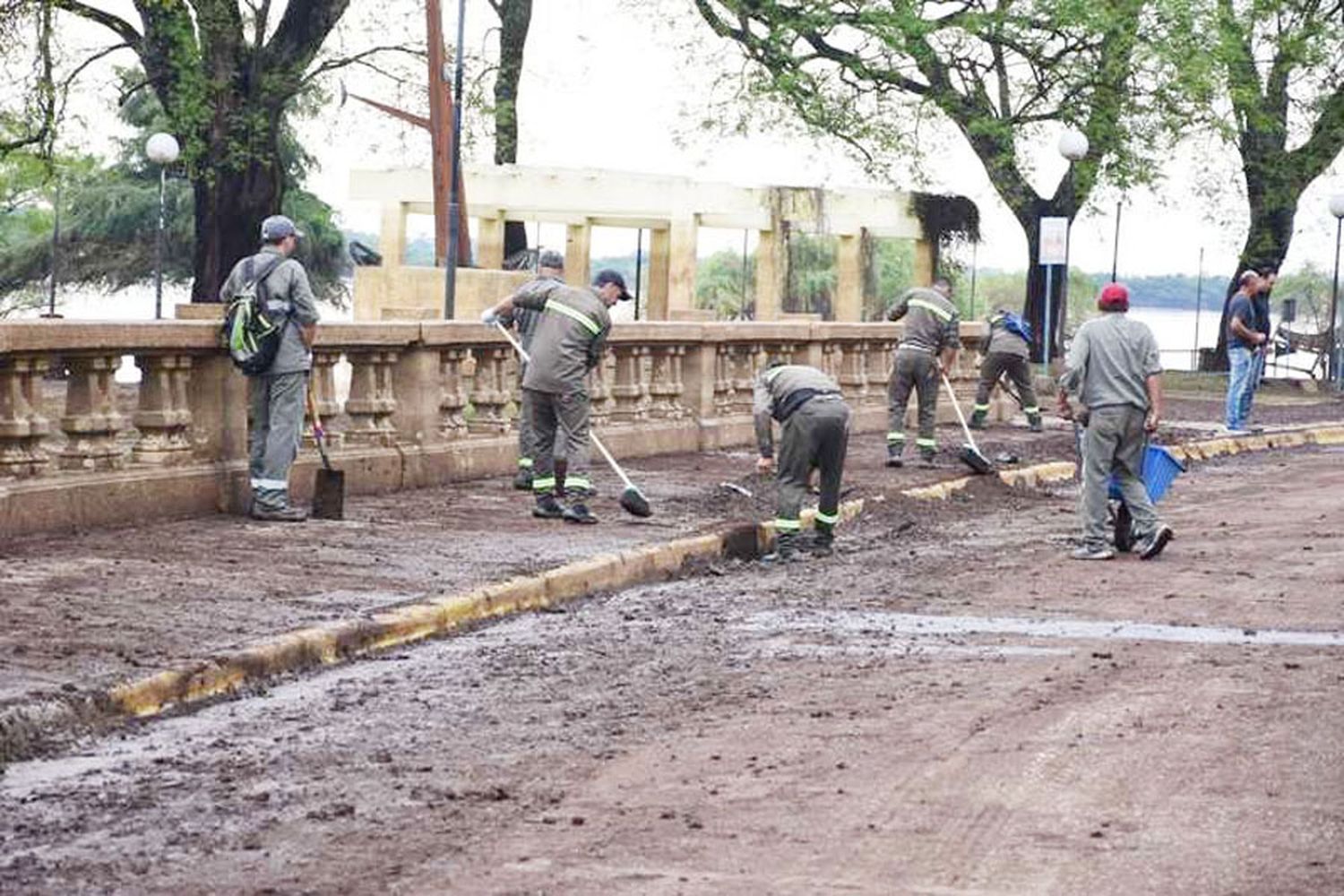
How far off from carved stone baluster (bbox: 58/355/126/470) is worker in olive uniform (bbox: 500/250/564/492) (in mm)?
3037

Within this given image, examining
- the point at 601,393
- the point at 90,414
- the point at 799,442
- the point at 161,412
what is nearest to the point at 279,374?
the point at 161,412

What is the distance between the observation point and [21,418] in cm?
1466

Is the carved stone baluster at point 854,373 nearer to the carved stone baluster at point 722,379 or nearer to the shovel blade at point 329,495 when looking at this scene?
the carved stone baluster at point 722,379

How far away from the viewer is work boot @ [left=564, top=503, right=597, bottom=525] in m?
17.4

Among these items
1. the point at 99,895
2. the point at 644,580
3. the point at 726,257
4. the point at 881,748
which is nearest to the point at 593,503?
the point at 644,580

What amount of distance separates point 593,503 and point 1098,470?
142 inches

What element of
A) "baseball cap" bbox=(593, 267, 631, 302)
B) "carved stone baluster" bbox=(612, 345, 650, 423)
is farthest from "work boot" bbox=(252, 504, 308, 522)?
"carved stone baluster" bbox=(612, 345, 650, 423)

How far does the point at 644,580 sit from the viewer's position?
1574 centimetres

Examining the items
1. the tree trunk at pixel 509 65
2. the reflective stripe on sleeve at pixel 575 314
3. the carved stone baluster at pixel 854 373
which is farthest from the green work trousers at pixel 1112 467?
the tree trunk at pixel 509 65

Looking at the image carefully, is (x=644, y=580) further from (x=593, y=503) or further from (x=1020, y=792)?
(x=1020, y=792)

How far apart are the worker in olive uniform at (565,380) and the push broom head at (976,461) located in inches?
276

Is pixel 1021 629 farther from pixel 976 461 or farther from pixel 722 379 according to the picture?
pixel 722 379

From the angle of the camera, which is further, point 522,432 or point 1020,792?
point 522,432

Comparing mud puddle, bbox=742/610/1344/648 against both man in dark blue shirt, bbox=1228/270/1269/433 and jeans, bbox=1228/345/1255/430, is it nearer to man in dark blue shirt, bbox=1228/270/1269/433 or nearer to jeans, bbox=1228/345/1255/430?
man in dark blue shirt, bbox=1228/270/1269/433
